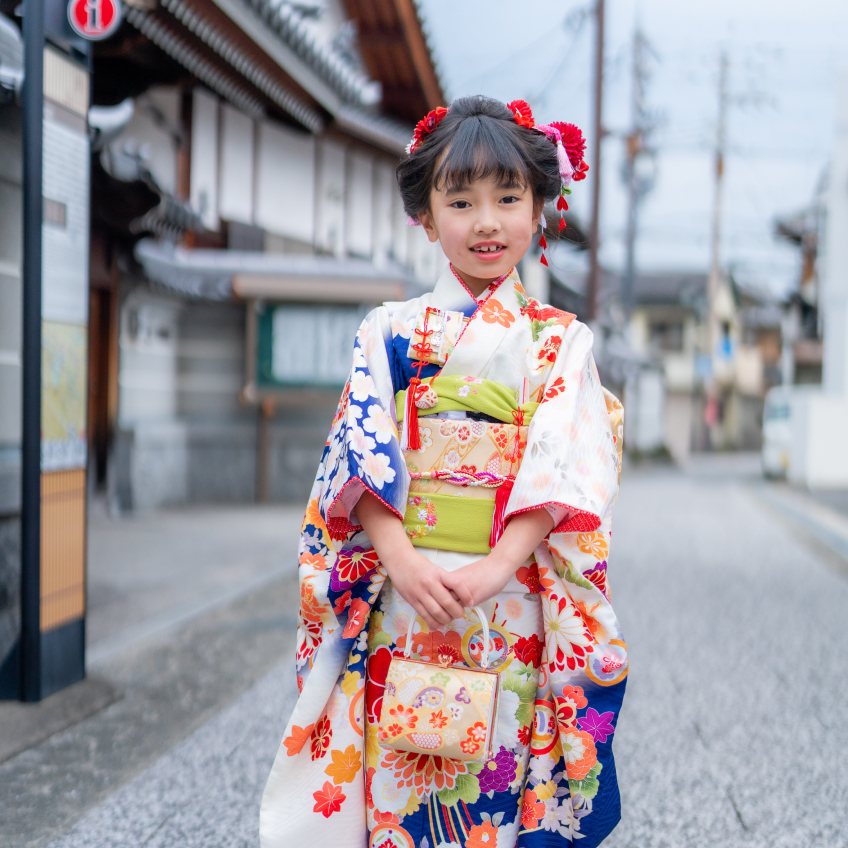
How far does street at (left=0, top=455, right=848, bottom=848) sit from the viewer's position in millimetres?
2498

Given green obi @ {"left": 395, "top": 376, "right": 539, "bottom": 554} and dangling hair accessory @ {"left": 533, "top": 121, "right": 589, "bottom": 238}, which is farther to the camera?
dangling hair accessory @ {"left": 533, "top": 121, "right": 589, "bottom": 238}

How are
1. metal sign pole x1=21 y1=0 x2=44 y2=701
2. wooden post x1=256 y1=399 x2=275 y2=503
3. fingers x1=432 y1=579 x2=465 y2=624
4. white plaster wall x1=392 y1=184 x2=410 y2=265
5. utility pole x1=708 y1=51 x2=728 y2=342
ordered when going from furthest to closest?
utility pole x1=708 y1=51 x2=728 y2=342
white plaster wall x1=392 y1=184 x2=410 y2=265
wooden post x1=256 y1=399 x2=275 y2=503
metal sign pole x1=21 y1=0 x2=44 y2=701
fingers x1=432 y1=579 x2=465 y2=624

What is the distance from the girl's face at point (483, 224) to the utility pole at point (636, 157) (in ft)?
59.0

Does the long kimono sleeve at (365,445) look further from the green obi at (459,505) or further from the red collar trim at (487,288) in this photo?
the red collar trim at (487,288)

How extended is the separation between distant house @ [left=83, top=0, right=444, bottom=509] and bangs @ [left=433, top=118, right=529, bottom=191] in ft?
17.3

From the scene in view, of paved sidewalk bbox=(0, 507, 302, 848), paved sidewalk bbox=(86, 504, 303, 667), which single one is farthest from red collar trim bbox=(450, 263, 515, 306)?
paved sidewalk bbox=(86, 504, 303, 667)

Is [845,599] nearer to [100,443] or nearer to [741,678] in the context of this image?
[741,678]

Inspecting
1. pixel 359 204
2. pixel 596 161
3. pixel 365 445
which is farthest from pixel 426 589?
pixel 596 161

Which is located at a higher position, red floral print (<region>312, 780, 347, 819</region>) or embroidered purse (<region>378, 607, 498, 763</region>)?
embroidered purse (<region>378, 607, 498, 763</region>)

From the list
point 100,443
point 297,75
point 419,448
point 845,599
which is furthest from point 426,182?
point 100,443

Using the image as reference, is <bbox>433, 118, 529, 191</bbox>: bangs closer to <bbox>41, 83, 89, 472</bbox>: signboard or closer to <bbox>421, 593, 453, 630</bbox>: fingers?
<bbox>421, 593, 453, 630</bbox>: fingers

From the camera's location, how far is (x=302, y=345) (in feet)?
32.9

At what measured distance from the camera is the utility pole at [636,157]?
1903cm

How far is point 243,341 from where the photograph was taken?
33.8 ft
